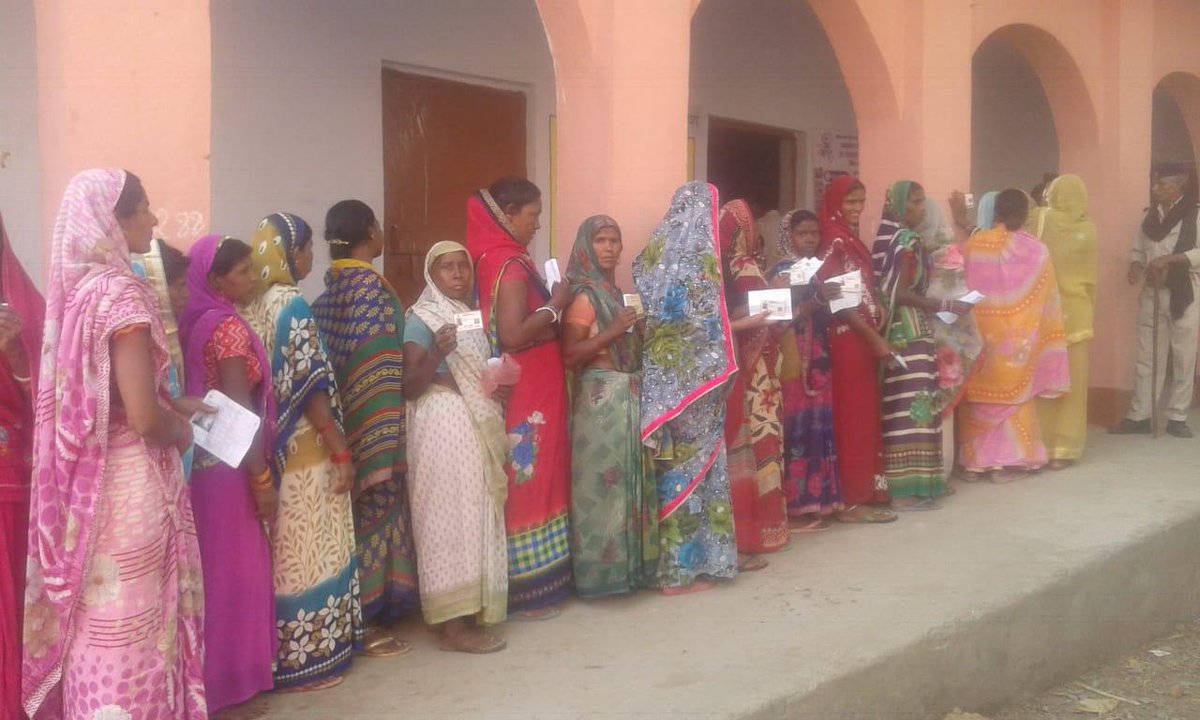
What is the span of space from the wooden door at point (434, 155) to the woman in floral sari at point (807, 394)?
205cm

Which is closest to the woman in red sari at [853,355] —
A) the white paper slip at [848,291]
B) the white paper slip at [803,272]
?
the white paper slip at [848,291]

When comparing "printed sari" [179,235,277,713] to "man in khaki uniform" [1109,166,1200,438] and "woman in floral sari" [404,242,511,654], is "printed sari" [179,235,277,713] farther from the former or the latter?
"man in khaki uniform" [1109,166,1200,438]

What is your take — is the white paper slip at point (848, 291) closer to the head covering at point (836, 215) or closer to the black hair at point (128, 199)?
the head covering at point (836, 215)

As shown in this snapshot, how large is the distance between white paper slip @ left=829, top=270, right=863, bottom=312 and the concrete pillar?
2.73 metres

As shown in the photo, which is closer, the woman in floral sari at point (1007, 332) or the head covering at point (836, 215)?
the head covering at point (836, 215)

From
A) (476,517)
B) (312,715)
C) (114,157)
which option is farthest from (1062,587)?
(114,157)

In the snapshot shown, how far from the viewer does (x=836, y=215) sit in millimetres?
5137

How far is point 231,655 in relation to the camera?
3.15 metres

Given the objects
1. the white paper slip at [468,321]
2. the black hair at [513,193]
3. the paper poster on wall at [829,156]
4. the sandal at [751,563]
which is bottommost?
the sandal at [751,563]

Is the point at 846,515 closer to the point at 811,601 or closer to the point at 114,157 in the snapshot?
the point at 811,601

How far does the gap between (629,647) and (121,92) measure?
94.8 inches

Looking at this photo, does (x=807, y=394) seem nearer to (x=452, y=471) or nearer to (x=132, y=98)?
(x=452, y=471)

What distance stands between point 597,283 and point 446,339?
74cm

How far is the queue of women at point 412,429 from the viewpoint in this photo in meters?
2.69
